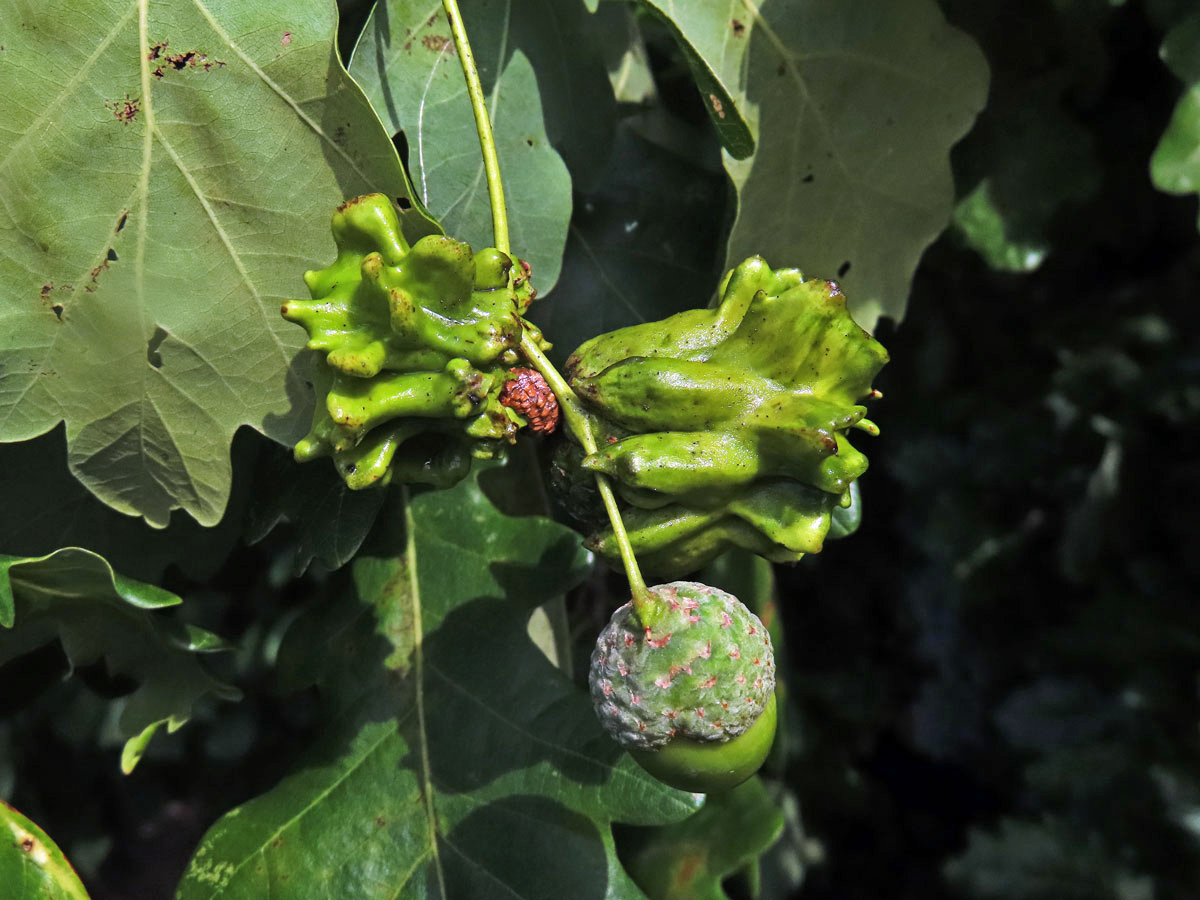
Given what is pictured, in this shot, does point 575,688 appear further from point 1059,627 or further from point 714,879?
point 1059,627

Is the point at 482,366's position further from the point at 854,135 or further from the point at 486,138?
the point at 854,135

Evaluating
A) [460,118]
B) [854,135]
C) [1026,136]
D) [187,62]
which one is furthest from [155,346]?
[1026,136]

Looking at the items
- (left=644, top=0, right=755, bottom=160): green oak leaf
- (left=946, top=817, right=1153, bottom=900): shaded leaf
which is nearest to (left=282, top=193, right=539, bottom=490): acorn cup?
(left=644, top=0, right=755, bottom=160): green oak leaf

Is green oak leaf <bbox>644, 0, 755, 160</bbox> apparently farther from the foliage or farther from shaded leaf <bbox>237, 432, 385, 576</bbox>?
shaded leaf <bbox>237, 432, 385, 576</bbox>

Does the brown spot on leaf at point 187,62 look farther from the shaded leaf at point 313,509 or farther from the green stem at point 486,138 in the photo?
the shaded leaf at point 313,509

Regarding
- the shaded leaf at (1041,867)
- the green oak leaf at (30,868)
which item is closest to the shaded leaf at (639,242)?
the green oak leaf at (30,868)

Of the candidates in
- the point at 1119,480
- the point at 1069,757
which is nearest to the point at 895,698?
the point at 1069,757
